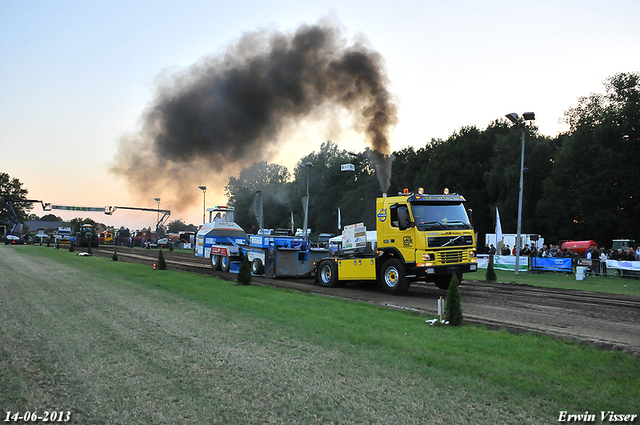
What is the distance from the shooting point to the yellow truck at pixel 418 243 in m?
14.3

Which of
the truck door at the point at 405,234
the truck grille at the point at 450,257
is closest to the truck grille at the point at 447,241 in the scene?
the truck grille at the point at 450,257

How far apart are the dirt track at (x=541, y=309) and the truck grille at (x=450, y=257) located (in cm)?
119

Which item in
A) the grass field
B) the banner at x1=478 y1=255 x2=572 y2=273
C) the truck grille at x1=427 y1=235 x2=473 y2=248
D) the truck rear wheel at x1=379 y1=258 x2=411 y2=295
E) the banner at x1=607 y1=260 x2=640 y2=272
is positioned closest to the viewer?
the grass field

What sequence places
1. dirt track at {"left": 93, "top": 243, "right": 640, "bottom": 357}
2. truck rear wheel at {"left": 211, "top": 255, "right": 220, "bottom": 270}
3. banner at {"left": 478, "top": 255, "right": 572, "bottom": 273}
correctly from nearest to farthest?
dirt track at {"left": 93, "top": 243, "right": 640, "bottom": 357}
truck rear wheel at {"left": 211, "top": 255, "right": 220, "bottom": 270}
banner at {"left": 478, "top": 255, "right": 572, "bottom": 273}

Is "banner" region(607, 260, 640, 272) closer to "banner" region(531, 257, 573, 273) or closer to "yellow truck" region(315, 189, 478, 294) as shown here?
"banner" region(531, 257, 573, 273)

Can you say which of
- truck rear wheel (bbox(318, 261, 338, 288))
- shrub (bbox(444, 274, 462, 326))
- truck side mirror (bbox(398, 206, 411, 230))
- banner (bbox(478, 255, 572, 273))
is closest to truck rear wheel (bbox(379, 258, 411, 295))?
truck side mirror (bbox(398, 206, 411, 230))

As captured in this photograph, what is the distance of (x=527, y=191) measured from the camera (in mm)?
56875

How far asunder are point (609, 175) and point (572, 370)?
4871cm

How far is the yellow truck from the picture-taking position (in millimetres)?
14281

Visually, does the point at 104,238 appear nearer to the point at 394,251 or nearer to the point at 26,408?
the point at 394,251

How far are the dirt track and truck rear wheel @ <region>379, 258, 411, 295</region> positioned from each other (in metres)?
0.28

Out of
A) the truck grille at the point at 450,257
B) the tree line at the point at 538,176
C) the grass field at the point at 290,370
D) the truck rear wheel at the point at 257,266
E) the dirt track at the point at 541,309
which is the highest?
the tree line at the point at 538,176

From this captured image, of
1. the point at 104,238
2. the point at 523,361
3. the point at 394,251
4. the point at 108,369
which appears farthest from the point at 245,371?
the point at 104,238

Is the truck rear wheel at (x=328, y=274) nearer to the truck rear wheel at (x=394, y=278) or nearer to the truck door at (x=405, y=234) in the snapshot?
the truck rear wheel at (x=394, y=278)
